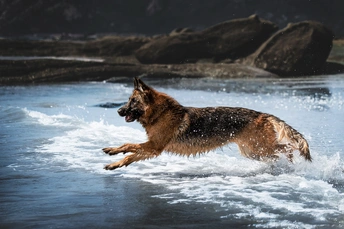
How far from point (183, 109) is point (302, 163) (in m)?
1.58

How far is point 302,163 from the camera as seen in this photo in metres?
7.00

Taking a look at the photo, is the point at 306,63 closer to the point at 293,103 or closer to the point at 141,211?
the point at 293,103

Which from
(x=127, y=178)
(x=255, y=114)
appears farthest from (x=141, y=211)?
(x=255, y=114)

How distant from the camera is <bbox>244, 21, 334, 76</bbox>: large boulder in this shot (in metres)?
26.7

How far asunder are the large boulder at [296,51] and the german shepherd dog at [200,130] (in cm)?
1980

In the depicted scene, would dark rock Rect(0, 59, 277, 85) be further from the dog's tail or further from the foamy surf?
the dog's tail

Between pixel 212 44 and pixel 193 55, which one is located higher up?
pixel 212 44

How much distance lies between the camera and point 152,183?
6.48m

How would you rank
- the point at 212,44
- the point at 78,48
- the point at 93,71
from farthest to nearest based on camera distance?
the point at 78,48 → the point at 212,44 → the point at 93,71

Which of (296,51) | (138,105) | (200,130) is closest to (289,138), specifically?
(200,130)

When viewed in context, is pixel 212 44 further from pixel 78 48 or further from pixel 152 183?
pixel 152 183

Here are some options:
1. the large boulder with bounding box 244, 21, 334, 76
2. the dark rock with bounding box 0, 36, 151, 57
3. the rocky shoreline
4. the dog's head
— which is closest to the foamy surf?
the dog's head

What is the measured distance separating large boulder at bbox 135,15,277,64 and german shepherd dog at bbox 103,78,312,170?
896 inches

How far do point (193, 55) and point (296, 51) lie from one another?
5689mm
